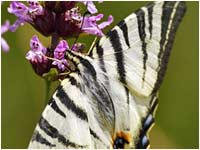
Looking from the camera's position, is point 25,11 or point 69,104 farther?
point 25,11

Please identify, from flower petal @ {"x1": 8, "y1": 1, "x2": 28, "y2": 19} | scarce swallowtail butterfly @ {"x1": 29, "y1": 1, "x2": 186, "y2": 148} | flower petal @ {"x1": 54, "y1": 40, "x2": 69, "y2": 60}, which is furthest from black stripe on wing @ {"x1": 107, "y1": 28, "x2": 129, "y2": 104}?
flower petal @ {"x1": 8, "y1": 1, "x2": 28, "y2": 19}

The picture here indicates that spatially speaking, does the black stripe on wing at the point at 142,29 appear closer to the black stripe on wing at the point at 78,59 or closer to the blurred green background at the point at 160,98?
the black stripe on wing at the point at 78,59

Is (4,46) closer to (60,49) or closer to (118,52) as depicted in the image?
(60,49)

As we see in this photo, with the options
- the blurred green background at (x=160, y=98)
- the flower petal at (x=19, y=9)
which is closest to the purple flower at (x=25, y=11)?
the flower petal at (x=19, y=9)

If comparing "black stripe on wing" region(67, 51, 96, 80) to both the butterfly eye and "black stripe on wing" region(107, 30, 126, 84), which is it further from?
→ the butterfly eye

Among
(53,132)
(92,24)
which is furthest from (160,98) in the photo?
(53,132)
